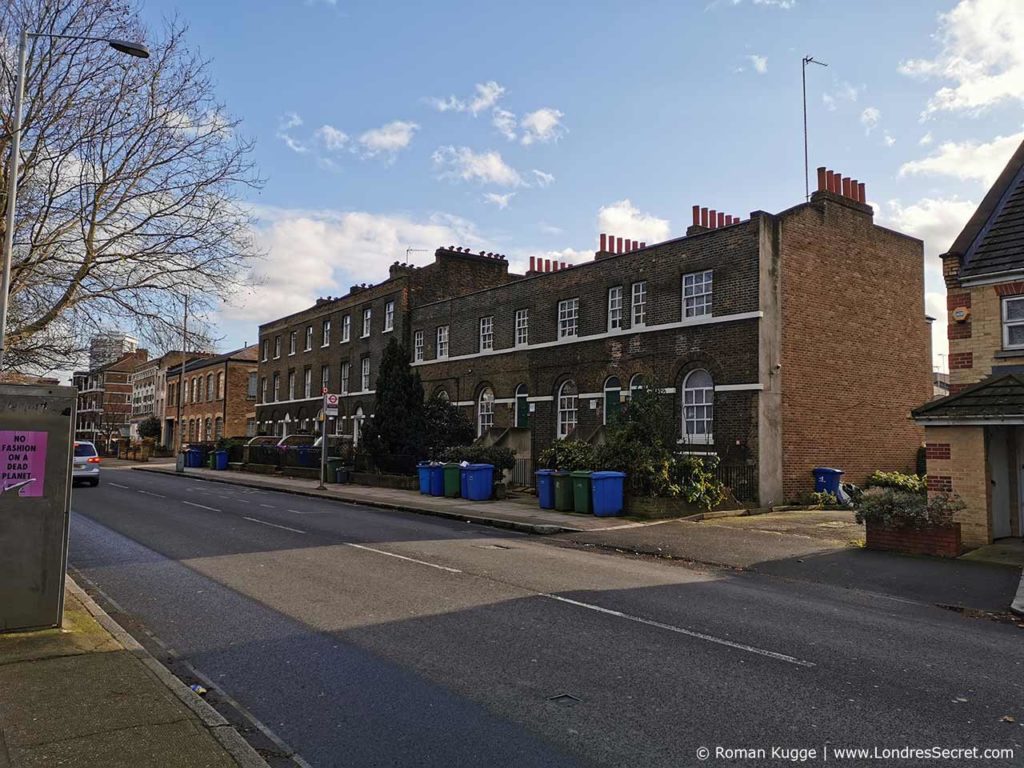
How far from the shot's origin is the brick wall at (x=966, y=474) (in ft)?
41.7

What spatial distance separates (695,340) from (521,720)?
17957 mm

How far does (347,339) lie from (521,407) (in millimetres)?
17107

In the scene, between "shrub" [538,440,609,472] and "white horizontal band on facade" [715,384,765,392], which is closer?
"shrub" [538,440,609,472]

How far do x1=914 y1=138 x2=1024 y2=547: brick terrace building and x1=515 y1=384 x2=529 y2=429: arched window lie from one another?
15991 mm

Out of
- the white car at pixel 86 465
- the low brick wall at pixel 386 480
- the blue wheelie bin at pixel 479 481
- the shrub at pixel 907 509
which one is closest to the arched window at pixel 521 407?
the low brick wall at pixel 386 480

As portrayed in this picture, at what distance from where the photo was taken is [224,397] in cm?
5784

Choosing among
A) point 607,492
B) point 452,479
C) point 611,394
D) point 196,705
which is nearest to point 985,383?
point 607,492

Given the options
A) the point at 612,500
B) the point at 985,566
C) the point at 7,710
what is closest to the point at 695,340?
the point at 612,500

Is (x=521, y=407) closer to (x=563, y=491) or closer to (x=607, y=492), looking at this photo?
(x=563, y=491)

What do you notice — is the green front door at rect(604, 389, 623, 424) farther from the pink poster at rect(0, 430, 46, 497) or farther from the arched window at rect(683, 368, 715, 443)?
the pink poster at rect(0, 430, 46, 497)

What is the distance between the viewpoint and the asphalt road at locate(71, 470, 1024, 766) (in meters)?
4.54

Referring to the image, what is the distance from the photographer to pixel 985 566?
437 inches

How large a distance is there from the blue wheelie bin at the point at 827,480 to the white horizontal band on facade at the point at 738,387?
3197 mm

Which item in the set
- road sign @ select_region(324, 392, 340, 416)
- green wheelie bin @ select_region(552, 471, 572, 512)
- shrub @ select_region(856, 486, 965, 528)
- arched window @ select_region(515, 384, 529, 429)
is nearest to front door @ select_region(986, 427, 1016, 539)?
shrub @ select_region(856, 486, 965, 528)
